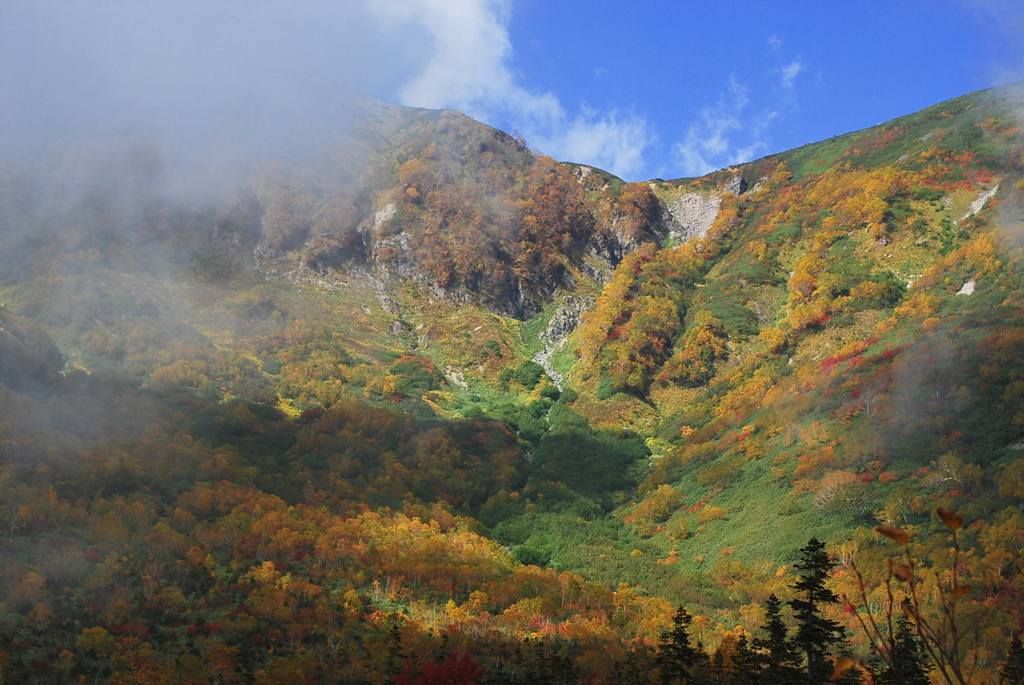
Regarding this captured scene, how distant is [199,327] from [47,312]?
63.4 feet

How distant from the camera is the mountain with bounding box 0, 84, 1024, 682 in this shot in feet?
188

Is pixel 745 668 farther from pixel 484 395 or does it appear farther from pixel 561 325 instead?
pixel 561 325

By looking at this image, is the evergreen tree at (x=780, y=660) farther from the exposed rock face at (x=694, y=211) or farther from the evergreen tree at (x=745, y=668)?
the exposed rock face at (x=694, y=211)

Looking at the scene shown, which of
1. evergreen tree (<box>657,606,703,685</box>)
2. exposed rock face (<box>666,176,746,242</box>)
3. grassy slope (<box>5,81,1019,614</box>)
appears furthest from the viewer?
exposed rock face (<box>666,176,746,242</box>)

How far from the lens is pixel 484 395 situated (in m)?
117

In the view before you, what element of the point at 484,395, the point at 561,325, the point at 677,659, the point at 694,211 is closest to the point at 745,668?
the point at 677,659

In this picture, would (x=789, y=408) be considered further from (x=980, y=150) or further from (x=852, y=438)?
(x=980, y=150)

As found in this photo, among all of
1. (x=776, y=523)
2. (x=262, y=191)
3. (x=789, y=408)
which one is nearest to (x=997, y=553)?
(x=776, y=523)

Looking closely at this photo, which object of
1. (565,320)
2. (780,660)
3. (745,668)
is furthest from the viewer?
(565,320)

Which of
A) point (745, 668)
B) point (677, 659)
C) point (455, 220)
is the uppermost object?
point (455, 220)

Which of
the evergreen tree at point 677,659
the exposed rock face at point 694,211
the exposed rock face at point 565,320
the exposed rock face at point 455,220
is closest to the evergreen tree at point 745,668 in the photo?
the evergreen tree at point 677,659

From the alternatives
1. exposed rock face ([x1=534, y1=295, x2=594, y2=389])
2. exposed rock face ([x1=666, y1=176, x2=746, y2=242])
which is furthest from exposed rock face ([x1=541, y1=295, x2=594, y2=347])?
exposed rock face ([x1=666, y1=176, x2=746, y2=242])

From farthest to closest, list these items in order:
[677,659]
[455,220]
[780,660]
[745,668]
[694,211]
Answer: [694,211], [455,220], [677,659], [745,668], [780,660]

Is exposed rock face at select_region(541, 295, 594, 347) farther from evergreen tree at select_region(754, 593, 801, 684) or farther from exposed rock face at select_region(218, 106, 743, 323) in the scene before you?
evergreen tree at select_region(754, 593, 801, 684)
